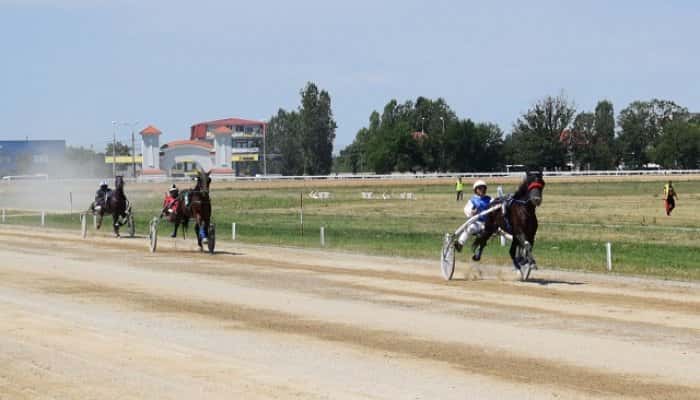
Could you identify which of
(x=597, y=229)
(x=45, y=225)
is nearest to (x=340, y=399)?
(x=597, y=229)

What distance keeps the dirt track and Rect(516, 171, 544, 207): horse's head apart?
4.89 feet

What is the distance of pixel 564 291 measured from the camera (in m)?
19.6

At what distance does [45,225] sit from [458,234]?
34.2m

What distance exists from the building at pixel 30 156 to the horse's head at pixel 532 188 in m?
151

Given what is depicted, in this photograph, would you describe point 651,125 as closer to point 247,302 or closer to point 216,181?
point 216,181

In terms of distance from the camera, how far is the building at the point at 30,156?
170 metres

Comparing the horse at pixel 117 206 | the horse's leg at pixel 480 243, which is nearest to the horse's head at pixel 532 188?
the horse's leg at pixel 480 243

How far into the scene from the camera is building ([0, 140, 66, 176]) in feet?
557

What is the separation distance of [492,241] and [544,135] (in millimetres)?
89817

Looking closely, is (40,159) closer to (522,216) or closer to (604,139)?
(604,139)

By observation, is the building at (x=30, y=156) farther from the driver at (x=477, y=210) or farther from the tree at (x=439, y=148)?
the driver at (x=477, y=210)

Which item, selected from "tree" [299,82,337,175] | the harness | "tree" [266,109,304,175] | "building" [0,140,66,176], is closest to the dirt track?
the harness

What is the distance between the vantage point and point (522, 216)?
2020 centimetres

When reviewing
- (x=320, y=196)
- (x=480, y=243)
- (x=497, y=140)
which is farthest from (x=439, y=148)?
(x=480, y=243)
